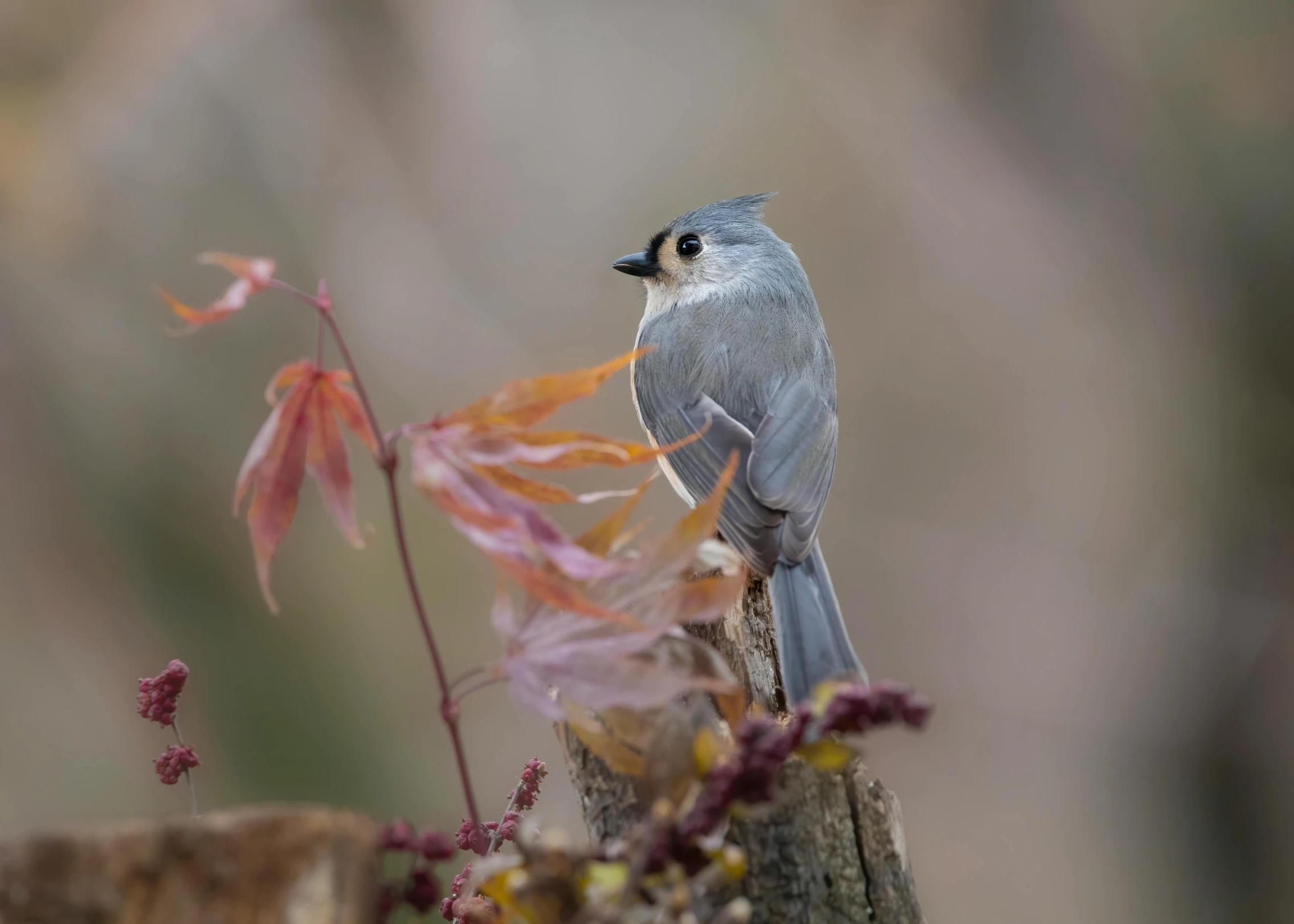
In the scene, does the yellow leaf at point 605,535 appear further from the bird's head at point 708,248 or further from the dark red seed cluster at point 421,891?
the bird's head at point 708,248

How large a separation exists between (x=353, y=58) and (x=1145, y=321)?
2.72 meters

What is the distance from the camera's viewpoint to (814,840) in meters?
0.75

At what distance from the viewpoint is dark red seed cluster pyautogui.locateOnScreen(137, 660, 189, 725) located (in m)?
0.74

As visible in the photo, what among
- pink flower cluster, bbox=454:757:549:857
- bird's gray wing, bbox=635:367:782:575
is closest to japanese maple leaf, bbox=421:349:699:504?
pink flower cluster, bbox=454:757:549:857

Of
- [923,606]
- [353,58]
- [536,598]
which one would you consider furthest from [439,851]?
[353,58]

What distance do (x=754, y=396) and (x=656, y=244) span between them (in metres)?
0.50

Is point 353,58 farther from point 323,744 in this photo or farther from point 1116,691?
point 1116,691

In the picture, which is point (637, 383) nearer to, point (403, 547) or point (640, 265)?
point (640, 265)

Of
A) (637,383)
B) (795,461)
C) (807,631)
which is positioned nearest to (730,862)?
(807,631)

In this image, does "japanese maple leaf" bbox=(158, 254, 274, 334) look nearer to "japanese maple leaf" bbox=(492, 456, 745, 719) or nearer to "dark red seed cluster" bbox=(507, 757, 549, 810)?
"japanese maple leaf" bbox=(492, 456, 745, 719)

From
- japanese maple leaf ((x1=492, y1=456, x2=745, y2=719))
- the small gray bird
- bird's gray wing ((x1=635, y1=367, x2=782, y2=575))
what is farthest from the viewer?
bird's gray wing ((x1=635, y1=367, x2=782, y2=575))

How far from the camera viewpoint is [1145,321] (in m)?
3.53

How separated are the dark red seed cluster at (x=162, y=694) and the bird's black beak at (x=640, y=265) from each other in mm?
1438

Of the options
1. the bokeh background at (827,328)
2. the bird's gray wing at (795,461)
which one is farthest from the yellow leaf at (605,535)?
the bokeh background at (827,328)
